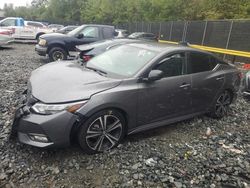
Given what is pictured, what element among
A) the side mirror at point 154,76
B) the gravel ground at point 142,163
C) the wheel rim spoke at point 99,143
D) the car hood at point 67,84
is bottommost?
the gravel ground at point 142,163

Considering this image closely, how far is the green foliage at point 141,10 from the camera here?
2175cm

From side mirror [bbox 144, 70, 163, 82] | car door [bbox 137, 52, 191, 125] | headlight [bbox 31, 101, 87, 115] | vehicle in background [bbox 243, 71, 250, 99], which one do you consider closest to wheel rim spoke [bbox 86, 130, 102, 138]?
headlight [bbox 31, 101, 87, 115]

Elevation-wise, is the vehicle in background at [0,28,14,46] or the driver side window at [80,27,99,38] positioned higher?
the driver side window at [80,27,99,38]

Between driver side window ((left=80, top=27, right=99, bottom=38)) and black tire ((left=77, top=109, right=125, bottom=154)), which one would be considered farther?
driver side window ((left=80, top=27, right=99, bottom=38))

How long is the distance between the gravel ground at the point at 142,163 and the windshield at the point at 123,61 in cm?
112

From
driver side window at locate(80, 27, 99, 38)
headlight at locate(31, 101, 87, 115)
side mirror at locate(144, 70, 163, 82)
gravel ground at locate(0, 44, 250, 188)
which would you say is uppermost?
driver side window at locate(80, 27, 99, 38)

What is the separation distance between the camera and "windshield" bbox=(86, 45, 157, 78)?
14.4ft

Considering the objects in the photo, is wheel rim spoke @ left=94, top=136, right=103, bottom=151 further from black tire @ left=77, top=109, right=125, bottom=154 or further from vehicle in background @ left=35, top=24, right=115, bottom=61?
vehicle in background @ left=35, top=24, right=115, bottom=61

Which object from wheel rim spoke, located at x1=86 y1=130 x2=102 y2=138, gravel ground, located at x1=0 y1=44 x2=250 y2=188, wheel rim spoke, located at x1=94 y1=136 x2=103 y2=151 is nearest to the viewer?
gravel ground, located at x1=0 y1=44 x2=250 y2=188

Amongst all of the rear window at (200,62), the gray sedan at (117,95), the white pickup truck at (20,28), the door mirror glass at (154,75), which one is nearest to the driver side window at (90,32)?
the gray sedan at (117,95)

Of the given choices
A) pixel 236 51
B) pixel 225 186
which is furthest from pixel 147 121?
pixel 236 51

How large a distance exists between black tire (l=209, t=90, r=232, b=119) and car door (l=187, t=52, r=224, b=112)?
0.27 m

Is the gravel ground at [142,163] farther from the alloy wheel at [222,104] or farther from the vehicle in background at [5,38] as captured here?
the vehicle in background at [5,38]

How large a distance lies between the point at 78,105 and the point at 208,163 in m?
2.07
